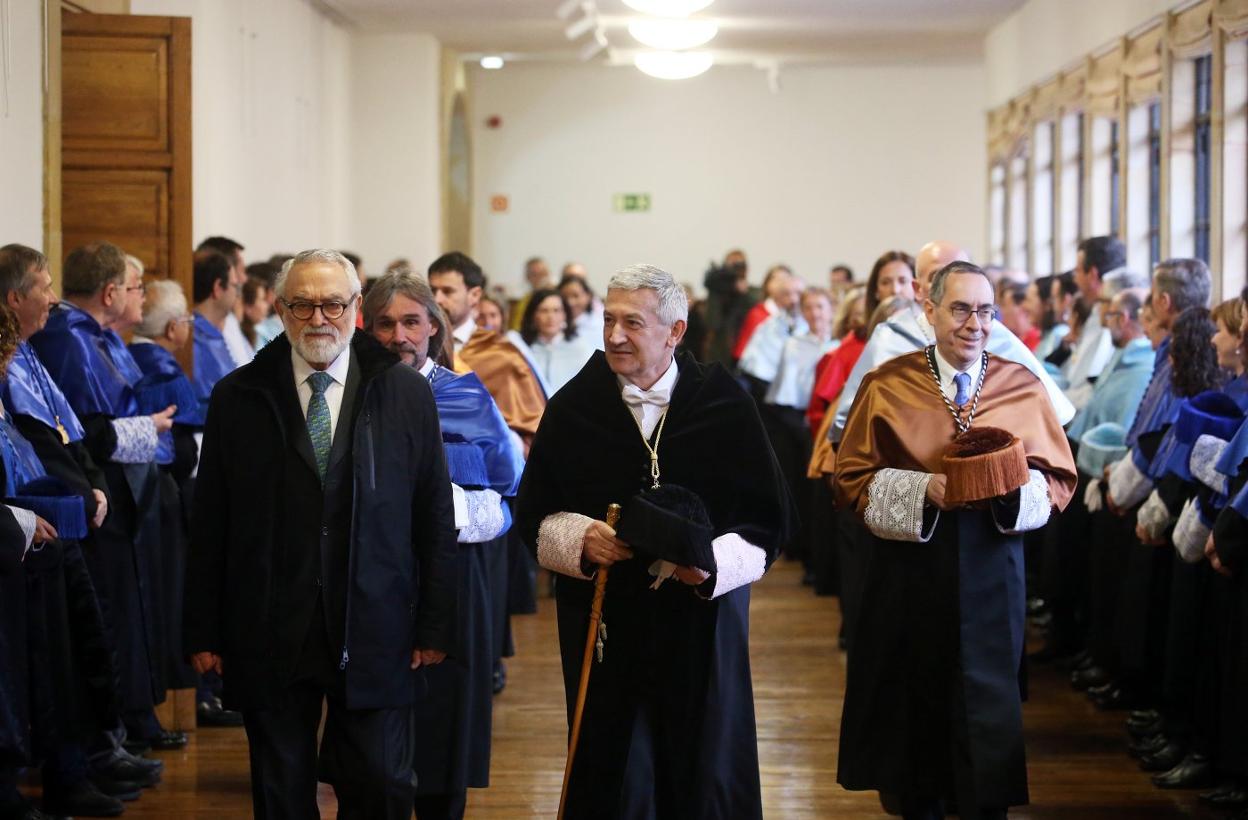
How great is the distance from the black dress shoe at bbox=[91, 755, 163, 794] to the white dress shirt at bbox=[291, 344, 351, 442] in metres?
2.42

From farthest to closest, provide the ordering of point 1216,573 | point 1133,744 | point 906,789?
point 1133,744, point 1216,573, point 906,789

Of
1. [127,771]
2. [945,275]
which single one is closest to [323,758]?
[127,771]

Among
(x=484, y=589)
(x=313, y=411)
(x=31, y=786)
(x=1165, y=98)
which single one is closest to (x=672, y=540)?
(x=313, y=411)

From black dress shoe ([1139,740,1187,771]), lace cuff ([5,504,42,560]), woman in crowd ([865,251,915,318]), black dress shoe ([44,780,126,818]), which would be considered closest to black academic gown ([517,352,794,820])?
lace cuff ([5,504,42,560])

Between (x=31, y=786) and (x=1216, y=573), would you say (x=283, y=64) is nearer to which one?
(x=31, y=786)

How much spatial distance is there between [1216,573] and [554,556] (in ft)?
8.93

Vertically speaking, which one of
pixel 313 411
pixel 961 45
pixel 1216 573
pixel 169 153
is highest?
pixel 961 45

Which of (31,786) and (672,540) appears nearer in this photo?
(672,540)

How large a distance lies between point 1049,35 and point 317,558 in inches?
492

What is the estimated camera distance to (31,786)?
594 cm

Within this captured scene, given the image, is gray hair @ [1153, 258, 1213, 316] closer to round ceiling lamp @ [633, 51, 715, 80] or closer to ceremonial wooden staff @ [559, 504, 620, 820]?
ceremonial wooden staff @ [559, 504, 620, 820]

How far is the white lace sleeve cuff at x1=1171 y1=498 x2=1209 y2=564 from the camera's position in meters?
5.51

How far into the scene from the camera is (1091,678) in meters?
7.61

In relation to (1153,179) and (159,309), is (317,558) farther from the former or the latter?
(1153,179)
